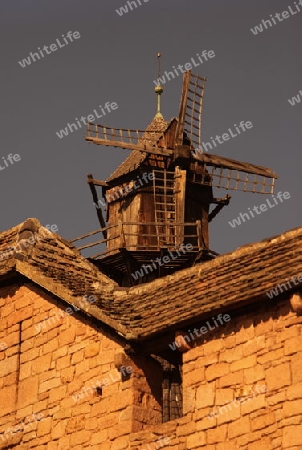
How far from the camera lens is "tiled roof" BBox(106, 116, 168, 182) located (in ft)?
92.5

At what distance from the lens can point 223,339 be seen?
1404cm

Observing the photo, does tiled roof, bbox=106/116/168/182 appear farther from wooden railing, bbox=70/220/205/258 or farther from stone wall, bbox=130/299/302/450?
stone wall, bbox=130/299/302/450

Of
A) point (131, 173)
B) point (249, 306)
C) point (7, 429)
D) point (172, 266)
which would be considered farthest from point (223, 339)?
point (131, 173)

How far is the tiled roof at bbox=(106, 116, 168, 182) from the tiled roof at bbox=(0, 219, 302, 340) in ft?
34.1

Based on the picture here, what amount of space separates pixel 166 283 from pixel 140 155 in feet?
41.0

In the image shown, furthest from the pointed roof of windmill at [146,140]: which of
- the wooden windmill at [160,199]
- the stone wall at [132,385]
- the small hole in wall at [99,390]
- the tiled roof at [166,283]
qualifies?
the small hole in wall at [99,390]

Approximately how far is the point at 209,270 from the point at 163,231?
1167cm

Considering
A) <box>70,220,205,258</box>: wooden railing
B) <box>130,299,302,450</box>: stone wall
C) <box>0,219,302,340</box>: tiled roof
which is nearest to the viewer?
<box>130,299,302,450</box>: stone wall

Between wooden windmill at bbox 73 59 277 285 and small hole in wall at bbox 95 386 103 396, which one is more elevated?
wooden windmill at bbox 73 59 277 285

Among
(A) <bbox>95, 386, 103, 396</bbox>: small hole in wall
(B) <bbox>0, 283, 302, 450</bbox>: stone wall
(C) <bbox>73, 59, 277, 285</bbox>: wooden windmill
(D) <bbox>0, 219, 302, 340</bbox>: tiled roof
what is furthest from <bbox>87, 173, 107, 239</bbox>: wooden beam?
(A) <bbox>95, 386, 103, 396</bbox>: small hole in wall

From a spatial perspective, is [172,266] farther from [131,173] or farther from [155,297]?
[155,297]

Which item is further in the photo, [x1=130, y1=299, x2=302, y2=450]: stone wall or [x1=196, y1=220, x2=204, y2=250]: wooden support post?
[x1=196, y1=220, x2=204, y2=250]: wooden support post

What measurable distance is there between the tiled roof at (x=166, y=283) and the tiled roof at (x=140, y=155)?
10397 millimetres

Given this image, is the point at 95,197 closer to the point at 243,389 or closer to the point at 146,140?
the point at 146,140
